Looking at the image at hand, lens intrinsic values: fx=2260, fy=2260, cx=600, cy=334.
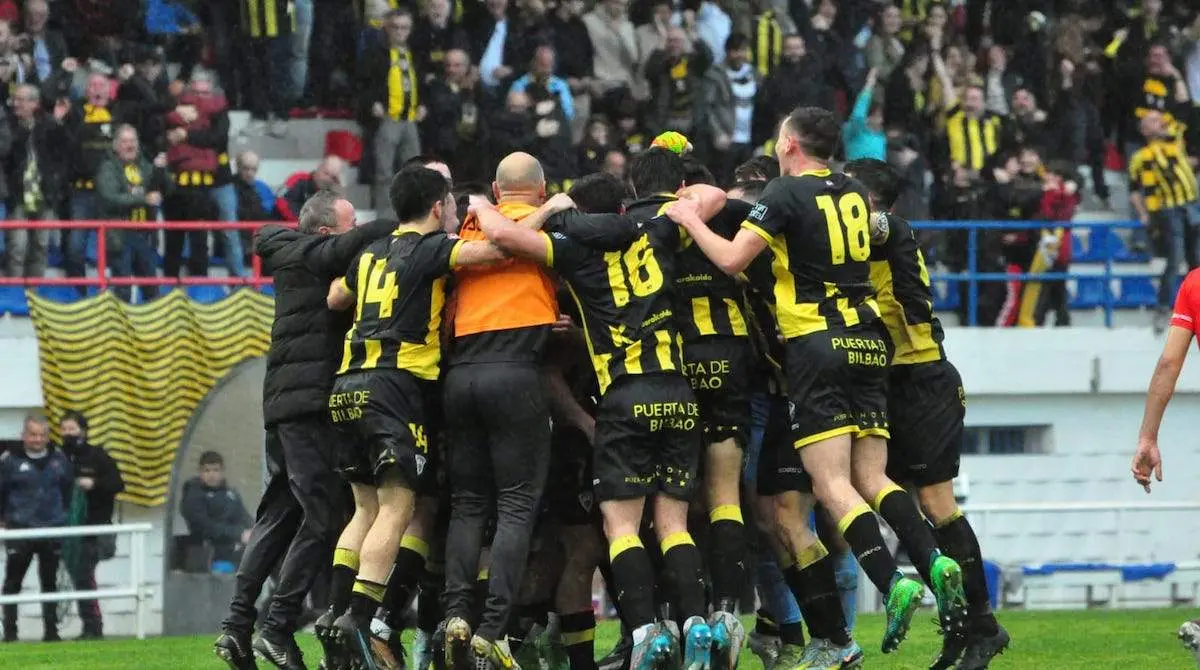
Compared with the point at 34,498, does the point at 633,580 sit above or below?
above

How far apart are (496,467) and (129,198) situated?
9.38 m

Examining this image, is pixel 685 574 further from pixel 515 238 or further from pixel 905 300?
pixel 905 300

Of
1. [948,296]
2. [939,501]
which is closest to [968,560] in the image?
[939,501]

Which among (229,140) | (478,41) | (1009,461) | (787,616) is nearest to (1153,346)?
(1009,461)

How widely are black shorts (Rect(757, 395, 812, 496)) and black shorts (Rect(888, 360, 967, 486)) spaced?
485mm

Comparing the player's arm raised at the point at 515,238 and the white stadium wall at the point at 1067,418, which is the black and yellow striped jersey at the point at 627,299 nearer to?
the player's arm raised at the point at 515,238

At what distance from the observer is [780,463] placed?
10.5 m

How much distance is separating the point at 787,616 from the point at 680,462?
1.36 metres

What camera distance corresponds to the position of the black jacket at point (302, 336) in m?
10.7

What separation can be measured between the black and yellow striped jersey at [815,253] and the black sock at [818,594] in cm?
104

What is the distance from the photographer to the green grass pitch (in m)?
11.6

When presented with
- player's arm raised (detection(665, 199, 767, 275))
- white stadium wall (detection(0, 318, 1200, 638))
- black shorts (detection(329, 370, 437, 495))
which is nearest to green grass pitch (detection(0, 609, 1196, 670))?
black shorts (detection(329, 370, 437, 495))

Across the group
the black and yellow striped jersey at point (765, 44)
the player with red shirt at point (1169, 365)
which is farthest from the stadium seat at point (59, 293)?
the player with red shirt at point (1169, 365)

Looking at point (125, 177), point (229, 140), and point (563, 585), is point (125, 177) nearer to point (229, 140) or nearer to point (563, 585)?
point (229, 140)
